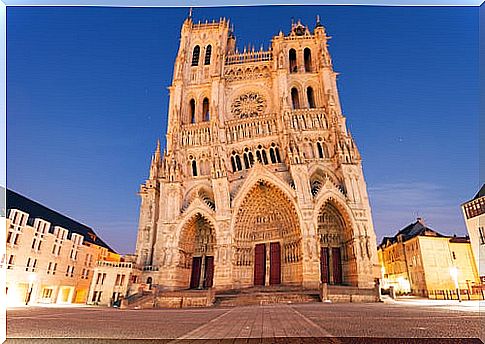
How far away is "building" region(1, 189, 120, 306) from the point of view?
13398 mm

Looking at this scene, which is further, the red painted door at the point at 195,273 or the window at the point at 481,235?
the red painted door at the point at 195,273

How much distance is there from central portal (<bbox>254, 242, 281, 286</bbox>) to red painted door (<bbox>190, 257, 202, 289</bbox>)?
3.47 meters

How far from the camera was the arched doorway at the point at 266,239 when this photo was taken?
1789 centimetres

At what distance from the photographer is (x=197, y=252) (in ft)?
65.5

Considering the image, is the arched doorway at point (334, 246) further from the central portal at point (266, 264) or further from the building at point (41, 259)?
the building at point (41, 259)

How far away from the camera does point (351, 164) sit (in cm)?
1791

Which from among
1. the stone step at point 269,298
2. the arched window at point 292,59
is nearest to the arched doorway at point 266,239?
the stone step at point 269,298

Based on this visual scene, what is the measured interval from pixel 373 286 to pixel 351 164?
6288 mm

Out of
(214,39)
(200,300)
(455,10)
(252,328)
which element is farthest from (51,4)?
(214,39)

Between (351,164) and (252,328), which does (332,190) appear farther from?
(252,328)

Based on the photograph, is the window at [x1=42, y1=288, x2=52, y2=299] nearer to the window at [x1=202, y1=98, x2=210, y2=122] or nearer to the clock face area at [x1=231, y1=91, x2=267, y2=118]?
the window at [x1=202, y1=98, x2=210, y2=122]

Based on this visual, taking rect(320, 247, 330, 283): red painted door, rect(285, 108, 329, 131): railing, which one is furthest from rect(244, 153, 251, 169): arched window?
rect(320, 247, 330, 283): red painted door

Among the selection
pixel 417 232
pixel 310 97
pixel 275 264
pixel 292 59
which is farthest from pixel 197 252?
pixel 292 59

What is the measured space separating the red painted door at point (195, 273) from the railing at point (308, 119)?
9.81m
